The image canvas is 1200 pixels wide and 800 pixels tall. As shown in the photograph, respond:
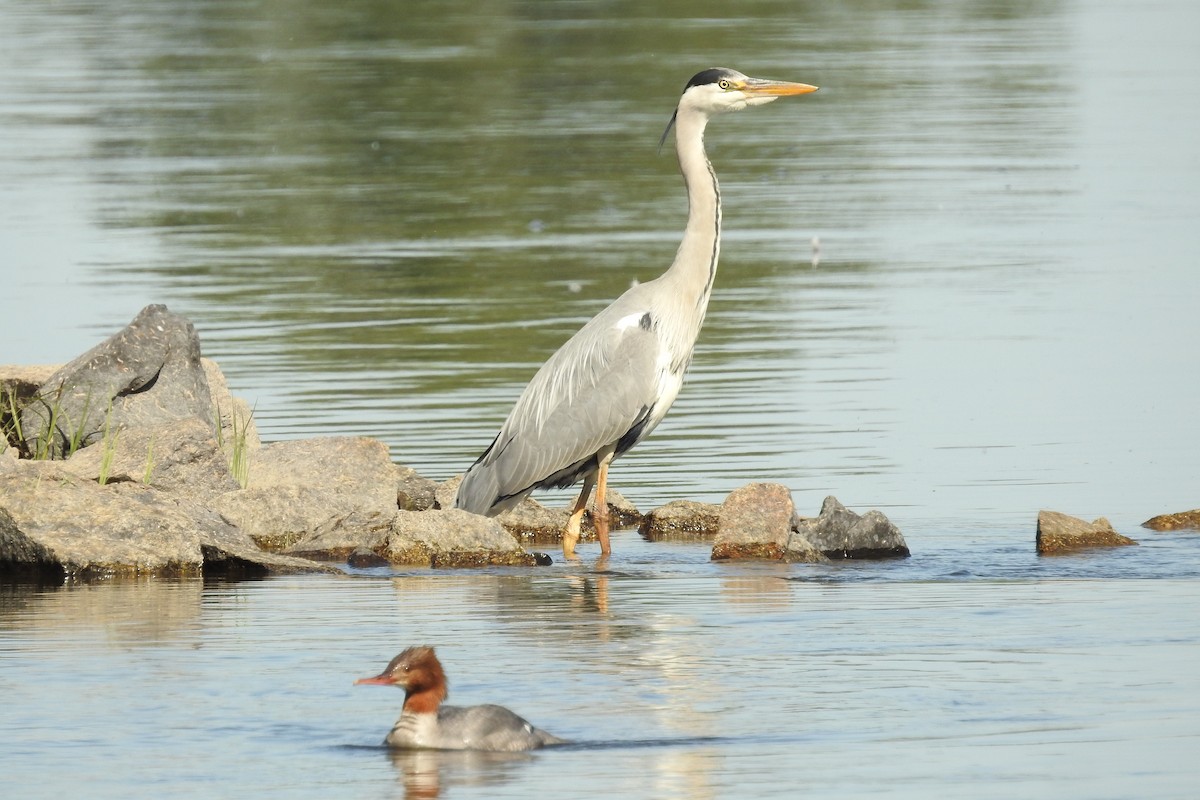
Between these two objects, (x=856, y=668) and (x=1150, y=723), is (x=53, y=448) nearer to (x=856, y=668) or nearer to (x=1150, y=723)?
(x=856, y=668)

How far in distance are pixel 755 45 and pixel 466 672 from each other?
3024cm

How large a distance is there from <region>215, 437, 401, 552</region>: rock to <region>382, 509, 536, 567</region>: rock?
58cm

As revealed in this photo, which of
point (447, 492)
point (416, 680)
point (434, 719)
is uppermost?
point (447, 492)

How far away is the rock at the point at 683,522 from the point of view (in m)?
12.2

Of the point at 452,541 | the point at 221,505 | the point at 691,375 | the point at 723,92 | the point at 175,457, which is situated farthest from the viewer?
the point at 691,375

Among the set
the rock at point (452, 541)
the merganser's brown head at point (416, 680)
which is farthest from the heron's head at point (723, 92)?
the merganser's brown head at point (416, 680)

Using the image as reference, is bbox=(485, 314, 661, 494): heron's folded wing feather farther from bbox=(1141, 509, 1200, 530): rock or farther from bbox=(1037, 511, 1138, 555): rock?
bbox=(1141, 509, 1200, 530): rock

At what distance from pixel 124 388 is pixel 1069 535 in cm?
510

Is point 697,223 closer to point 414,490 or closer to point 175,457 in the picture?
point 414,490

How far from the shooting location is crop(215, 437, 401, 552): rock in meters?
12.1

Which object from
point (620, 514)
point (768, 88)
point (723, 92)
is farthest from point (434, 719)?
point (768, 88)

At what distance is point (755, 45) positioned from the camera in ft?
126

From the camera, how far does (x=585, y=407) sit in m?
12.2

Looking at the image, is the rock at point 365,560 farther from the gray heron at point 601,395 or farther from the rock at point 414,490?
the rock at point 414,490
